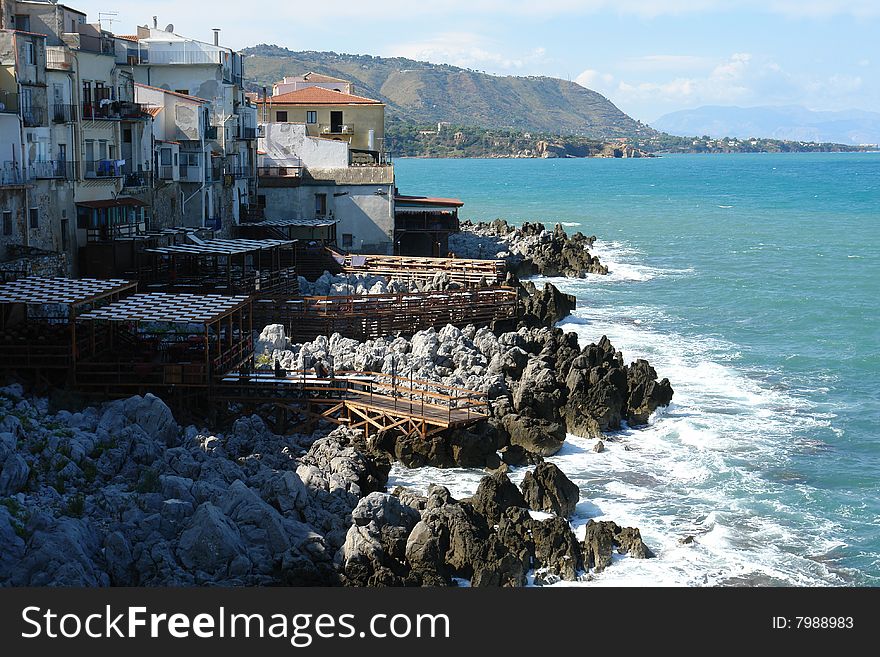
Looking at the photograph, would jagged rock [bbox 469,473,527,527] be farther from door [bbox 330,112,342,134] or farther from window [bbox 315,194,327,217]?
door [bbox 330,112,342,134]

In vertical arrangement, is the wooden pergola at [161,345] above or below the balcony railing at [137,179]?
below

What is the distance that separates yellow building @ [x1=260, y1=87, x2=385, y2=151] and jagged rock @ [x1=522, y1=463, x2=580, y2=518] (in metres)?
52.8

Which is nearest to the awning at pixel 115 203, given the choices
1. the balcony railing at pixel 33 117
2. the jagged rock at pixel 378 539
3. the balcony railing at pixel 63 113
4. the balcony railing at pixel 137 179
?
the balcony railing at pixel 137 179

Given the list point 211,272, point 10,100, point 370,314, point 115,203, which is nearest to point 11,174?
point 10,100

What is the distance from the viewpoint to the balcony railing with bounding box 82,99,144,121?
50.8 meters

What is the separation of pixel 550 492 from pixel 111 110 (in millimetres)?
30438

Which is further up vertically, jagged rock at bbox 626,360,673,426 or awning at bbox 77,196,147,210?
awning at bbox 77,196,147,210

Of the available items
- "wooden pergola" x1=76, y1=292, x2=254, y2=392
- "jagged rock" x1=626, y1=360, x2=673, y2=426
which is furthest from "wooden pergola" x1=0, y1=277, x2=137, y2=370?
"jagged rock" x1=626, y1=360, x2=673, y2=426

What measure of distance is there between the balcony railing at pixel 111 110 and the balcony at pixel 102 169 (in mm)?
1838

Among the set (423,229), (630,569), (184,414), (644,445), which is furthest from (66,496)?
(423,229)

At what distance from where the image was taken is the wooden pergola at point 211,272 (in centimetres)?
4950

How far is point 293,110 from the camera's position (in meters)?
81.7

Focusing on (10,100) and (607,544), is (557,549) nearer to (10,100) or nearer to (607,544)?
(607,544)

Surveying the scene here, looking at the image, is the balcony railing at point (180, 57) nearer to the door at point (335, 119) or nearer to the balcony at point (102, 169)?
the balcony at point (102, 169)
